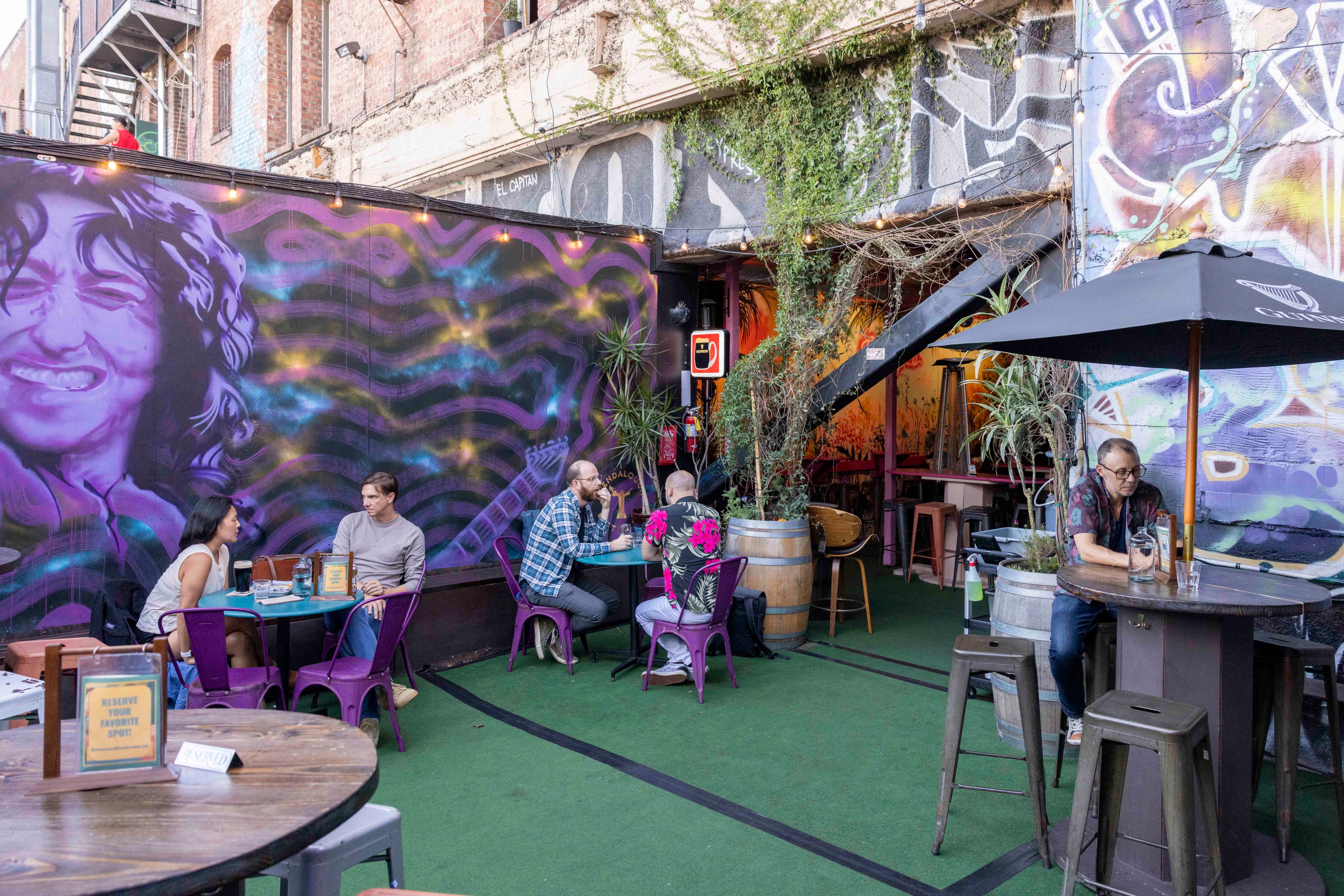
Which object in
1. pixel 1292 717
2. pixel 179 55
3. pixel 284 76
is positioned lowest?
pixel 1292 717

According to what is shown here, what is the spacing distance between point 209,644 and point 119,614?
3.25ft

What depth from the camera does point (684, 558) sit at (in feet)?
17.5

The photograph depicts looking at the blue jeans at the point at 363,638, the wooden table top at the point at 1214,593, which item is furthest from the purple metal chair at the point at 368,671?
the wooden table top at the point at 1214,593

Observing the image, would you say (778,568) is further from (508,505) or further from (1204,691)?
(1204,691)

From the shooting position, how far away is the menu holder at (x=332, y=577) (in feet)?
15.1

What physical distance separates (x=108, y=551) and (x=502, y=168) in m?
6.50

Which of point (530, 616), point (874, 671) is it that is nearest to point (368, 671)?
point (530, 616)

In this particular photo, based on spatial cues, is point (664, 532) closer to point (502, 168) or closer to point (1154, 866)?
point (1154, 866)

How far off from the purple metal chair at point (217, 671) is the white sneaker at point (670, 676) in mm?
2185

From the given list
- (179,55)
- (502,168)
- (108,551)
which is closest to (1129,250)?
(108,551)

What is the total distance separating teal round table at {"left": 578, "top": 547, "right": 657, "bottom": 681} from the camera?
5641 millimetres

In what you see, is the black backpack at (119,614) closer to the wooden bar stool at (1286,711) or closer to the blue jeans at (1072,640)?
the blue jeans at (1072,640)

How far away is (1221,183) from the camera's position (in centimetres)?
479

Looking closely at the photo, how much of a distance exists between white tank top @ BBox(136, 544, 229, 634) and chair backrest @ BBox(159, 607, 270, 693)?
24 cm
